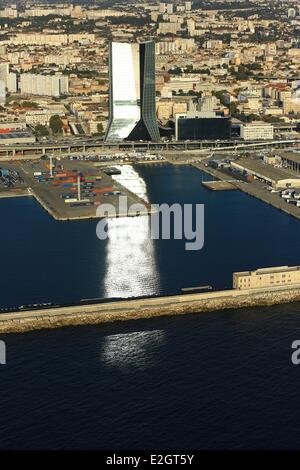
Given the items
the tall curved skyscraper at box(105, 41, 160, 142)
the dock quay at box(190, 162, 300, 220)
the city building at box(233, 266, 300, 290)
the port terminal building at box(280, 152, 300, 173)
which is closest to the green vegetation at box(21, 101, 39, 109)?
the tall curved skyscraper at box(105, 41, 160, 142)

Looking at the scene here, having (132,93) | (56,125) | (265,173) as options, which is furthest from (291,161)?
(56,125)

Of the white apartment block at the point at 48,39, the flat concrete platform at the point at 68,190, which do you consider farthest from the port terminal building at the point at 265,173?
the white apartment block at the point at 48,39

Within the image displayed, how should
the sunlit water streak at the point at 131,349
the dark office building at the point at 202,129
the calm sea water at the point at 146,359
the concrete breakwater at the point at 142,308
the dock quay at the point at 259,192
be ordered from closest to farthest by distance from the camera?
the calm sea water at the point at 146,359 → the sunlit water streak at the point at 131,349 → the concrete breakwater at the point at 142,308 → the dock quay at the point at 259,192 → the dark office building at the point at 202,129

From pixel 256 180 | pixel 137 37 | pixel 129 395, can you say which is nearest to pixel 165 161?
pixel 256 180

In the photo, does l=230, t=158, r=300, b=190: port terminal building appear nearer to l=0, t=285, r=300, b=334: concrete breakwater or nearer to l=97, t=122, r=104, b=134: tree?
l=97, t=122, r=104, b=134: tree

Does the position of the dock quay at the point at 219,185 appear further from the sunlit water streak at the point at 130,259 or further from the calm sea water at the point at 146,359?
the calm sea water at the point at 146,359

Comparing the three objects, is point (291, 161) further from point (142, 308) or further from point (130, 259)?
point (142, 308)

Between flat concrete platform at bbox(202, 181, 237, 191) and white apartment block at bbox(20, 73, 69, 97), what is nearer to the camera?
flat concrete platform at bbox(202, 181, 237, 191)
